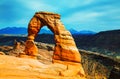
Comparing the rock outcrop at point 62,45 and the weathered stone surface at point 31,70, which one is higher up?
the rock outcrop at point 62,45

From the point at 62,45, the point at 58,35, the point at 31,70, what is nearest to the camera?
the point at 31,70

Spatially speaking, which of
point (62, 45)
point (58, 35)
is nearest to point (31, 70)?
point (62, 45)

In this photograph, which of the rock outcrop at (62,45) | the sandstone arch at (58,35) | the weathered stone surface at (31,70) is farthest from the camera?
the sandstone arch at (58,35)

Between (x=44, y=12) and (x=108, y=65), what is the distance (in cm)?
9866

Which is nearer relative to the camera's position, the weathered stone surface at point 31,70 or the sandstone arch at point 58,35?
the weathered stone surface at point 31,70

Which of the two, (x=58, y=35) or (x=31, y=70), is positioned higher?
(x=58, y=35)

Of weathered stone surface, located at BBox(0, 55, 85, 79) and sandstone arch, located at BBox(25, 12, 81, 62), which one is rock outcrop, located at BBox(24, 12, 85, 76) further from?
weathered stone surface, located at BBox(0, 55, 85, 79)

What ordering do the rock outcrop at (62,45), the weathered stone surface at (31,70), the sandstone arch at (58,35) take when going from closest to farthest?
1. the weathered stone surface at (31,70)
2. the rock outcrop at (62,45)
3. the sandstone arch at (58,35)

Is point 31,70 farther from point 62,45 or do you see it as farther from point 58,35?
point 58,35

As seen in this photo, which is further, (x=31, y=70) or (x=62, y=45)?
(x=62, y=45)

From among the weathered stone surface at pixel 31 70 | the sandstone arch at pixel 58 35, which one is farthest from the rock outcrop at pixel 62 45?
the weathered stone surface at pixel 31 70

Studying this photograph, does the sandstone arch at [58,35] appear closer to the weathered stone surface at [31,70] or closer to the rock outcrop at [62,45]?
the rock outcrop at [62,45]

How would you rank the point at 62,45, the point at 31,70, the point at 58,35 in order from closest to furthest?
the point at 31,70 → the point at 62,45 → the point at 58,35

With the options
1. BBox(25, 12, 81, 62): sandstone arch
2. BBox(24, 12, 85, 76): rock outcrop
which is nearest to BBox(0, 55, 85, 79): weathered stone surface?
BBox(24, 12, 85, 76): rock outcrop
